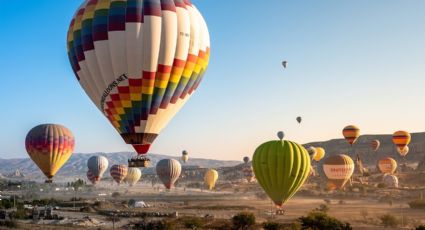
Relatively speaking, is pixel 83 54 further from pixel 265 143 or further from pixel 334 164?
pixel 334 164

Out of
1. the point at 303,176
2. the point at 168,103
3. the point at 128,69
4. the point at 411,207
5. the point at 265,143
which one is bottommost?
the point at 411,207

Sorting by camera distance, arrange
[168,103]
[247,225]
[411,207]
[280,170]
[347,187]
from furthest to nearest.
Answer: [347,187] → [411,207] → [247,225] → [280,170] → [168,103]

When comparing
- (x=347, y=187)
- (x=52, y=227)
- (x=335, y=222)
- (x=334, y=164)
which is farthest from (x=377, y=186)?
(x=52, y=227)

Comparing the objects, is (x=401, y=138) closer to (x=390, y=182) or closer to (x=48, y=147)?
(x=390, y=182)

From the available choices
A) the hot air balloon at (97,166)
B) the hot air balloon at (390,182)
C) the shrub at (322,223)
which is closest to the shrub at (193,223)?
the shrub at (322,223)

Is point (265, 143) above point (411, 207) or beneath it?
above

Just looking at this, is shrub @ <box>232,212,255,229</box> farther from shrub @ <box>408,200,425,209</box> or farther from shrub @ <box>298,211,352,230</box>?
shrub @ <box>408,200,425,209</box>
